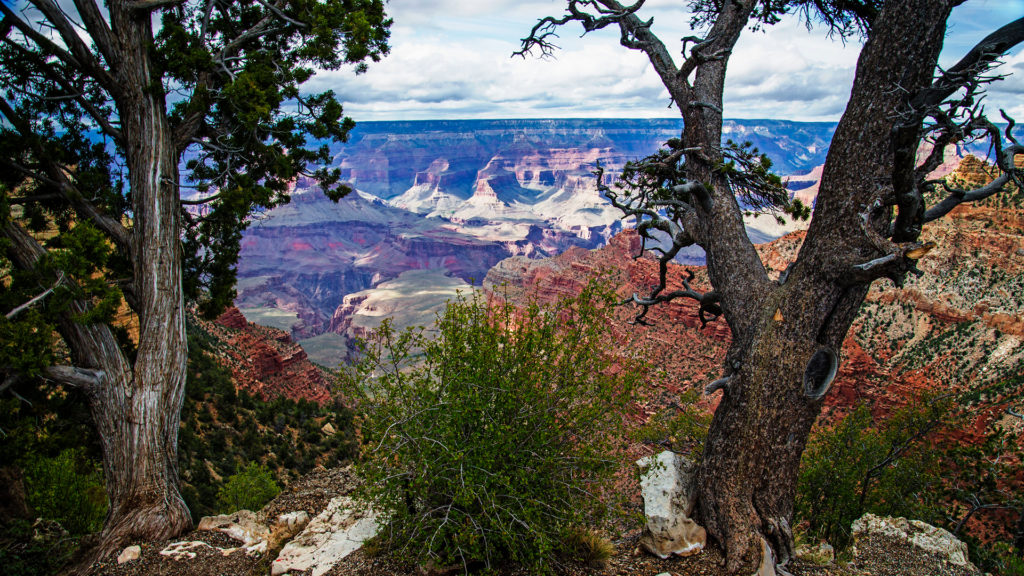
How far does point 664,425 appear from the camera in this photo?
14961 mm

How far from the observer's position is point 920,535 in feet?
22.9

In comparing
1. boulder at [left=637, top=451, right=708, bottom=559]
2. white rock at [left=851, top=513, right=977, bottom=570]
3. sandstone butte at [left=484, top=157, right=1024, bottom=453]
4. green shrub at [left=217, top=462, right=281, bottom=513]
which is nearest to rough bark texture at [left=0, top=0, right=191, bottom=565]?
boulder at [left=637, top=451, right=708, bottom=559]

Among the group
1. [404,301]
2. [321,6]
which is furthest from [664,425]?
[404,301]

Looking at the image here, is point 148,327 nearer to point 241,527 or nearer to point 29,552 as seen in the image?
point 241,527

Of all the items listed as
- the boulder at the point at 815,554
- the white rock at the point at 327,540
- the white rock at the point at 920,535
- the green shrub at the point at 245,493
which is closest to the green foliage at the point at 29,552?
the white rock at the point at 327,540

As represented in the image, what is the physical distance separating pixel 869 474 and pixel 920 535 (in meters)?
4.85

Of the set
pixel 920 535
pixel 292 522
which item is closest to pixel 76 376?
pixel 292 522

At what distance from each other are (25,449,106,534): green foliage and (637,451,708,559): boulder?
1032 cm

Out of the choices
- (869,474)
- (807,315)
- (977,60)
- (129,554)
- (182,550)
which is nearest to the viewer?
(977,60)

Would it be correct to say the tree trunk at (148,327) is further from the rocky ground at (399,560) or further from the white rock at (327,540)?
the white rock at (327,540)

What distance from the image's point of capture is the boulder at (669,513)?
524cm

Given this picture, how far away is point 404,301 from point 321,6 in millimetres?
129378

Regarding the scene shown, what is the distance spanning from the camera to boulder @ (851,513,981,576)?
6.12m

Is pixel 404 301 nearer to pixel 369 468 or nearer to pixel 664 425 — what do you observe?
pixel 664 425
